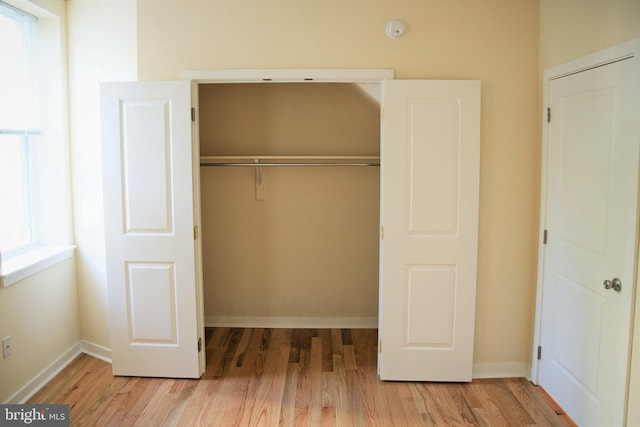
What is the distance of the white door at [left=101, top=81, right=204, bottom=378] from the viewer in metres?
3.04

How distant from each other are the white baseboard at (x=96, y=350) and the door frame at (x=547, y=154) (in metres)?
3.00

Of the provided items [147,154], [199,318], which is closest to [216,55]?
[147,154]

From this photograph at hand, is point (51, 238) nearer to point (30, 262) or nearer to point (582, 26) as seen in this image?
point (30, 262)

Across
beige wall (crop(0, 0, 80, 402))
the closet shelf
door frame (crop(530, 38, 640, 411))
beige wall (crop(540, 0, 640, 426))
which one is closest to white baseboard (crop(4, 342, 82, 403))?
beige wall (crop(0, 0, 80, 402))

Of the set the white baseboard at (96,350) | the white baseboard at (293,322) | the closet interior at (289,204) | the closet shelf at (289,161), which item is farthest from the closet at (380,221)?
the white baseboard at (293,322)

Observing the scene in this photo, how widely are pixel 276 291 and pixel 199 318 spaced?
1.15m

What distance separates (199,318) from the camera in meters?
3.24

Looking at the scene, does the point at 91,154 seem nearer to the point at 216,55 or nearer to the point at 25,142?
the point at 25,142

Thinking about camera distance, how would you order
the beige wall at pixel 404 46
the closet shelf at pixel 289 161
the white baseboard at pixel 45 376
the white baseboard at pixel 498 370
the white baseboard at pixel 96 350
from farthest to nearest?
1. the closet shelf at pixel 289 161
2. the white baseboard at pixel 96 350
3. the white baseboard at pixel 498 370
4. the beige wall at pixel 404 46
5. the white baseboard at pixel 45 376

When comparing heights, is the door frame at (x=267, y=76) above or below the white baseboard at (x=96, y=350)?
above

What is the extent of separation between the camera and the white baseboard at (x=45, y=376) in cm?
292

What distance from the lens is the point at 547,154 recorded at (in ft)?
9.77

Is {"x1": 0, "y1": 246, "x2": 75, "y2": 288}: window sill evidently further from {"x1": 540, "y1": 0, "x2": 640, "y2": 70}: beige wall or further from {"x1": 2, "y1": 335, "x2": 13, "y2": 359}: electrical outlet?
{"x1": 540, "y1": 0, "x2": 640, "y2": 70}: beige wall

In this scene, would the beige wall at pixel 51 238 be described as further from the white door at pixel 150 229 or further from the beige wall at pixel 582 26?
the beige wall at pixel 582 26
